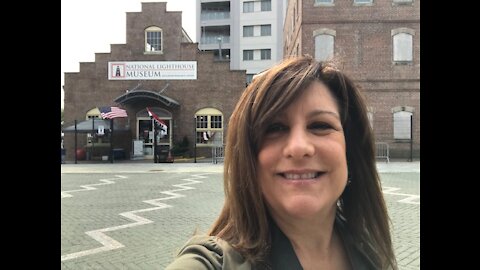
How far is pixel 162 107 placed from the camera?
24.0 m

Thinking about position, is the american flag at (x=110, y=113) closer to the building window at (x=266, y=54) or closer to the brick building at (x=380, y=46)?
the brick building at (x=380, y=46)

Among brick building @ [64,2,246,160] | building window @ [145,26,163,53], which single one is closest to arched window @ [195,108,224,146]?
brick building @ [64,2,246,160]

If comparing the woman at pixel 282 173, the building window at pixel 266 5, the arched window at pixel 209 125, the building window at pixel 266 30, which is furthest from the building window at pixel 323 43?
the building window at pixel 266 5

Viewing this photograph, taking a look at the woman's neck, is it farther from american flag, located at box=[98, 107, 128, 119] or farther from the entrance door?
the entrance door

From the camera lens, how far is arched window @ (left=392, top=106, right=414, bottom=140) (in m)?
22.1

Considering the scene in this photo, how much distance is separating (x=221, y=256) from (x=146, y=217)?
6666 mm

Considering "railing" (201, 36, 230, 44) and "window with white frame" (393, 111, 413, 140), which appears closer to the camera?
"window with white frame" (393, 111, 413, 140)

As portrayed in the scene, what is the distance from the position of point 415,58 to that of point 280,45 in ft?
98.1

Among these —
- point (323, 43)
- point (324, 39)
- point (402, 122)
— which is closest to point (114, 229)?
point (323, 43)

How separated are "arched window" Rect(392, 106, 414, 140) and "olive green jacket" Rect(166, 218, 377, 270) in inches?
893

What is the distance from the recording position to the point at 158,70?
79.8 feet

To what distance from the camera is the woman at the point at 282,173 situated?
1.21m

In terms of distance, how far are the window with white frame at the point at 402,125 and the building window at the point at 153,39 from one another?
14790 mm
